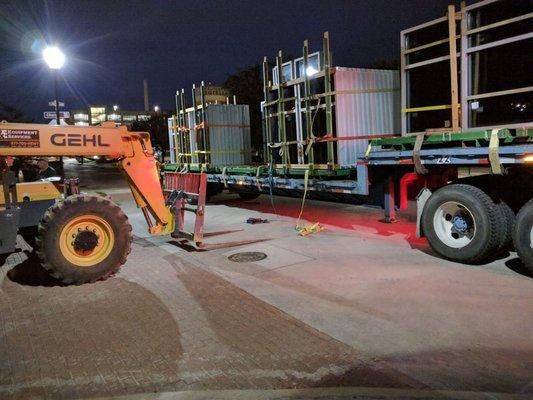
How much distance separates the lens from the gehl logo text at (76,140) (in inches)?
270

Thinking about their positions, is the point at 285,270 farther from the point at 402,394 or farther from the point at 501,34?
the point at 501,34

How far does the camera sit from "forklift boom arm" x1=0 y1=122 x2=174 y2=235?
6609mm

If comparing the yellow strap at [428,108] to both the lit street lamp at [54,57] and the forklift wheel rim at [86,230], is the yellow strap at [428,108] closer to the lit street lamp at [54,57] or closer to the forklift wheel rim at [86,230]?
the forklift wheel rim at [86,230]

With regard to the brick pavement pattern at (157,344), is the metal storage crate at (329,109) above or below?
above

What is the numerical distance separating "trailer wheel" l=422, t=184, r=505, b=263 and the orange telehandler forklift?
14.9 ft

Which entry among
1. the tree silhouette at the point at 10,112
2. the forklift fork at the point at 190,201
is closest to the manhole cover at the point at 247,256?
the forklift fork at the point at 190,201

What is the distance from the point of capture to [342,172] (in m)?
9.66

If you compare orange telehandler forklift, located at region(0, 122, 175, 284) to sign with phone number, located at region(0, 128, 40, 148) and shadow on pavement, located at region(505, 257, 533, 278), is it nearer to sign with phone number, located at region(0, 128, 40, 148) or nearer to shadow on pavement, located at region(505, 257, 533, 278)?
sign with phone number, located at region(0, 128, 40, 148)

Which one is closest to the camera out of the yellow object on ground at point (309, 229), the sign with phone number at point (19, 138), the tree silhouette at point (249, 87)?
the sign with phone number at point (19, 138)

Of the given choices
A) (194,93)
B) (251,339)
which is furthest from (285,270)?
(194,93)

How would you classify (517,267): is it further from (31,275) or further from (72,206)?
(31,275)

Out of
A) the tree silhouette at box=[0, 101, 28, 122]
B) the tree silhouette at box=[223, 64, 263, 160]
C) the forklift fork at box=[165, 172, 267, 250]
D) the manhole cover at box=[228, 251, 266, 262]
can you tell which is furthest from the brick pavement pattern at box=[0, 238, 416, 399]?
the tree silhouette at box=[0, 101, 28, 122]

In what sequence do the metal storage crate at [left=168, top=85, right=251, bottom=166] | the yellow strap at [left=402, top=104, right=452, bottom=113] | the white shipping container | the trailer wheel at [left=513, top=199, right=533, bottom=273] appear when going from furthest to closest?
the metal storage crate at [left=168, top=85, right=251, bottom=166], the white shipping container, the yellow strap at [left=402, top=104, right=452, bottom=113], the trailer wheel at [left=513, top=199, right=533, bottom=273]

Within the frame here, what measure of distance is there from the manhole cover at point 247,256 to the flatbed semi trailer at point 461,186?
2249 mm
